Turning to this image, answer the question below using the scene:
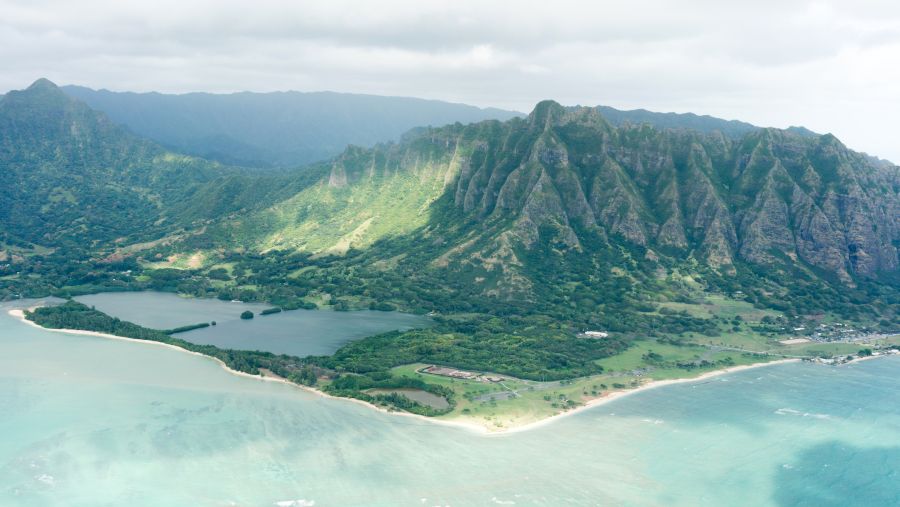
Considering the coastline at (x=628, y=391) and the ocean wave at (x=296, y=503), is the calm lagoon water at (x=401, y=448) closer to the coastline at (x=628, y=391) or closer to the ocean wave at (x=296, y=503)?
the ocean wave at (x=296, y=503)

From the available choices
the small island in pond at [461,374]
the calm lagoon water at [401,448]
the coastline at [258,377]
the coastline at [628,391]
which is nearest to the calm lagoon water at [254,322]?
the small island in pond at [461,374]

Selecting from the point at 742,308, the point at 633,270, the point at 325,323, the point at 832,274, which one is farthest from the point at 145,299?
the point at 832,274

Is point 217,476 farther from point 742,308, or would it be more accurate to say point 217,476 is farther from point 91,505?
point 742,308

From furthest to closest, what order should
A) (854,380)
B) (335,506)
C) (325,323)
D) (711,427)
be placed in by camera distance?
1. (325,323)
2. (854,380)
3. (711,427)
4. (335,506)

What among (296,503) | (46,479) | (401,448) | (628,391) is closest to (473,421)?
(401,448)

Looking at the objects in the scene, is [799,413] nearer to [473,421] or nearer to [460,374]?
[473,421]

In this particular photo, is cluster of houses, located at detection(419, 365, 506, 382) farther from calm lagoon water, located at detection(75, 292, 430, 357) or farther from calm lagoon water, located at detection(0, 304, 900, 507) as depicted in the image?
calm lagoon water, located at detection(75, 292, 430, 357)
